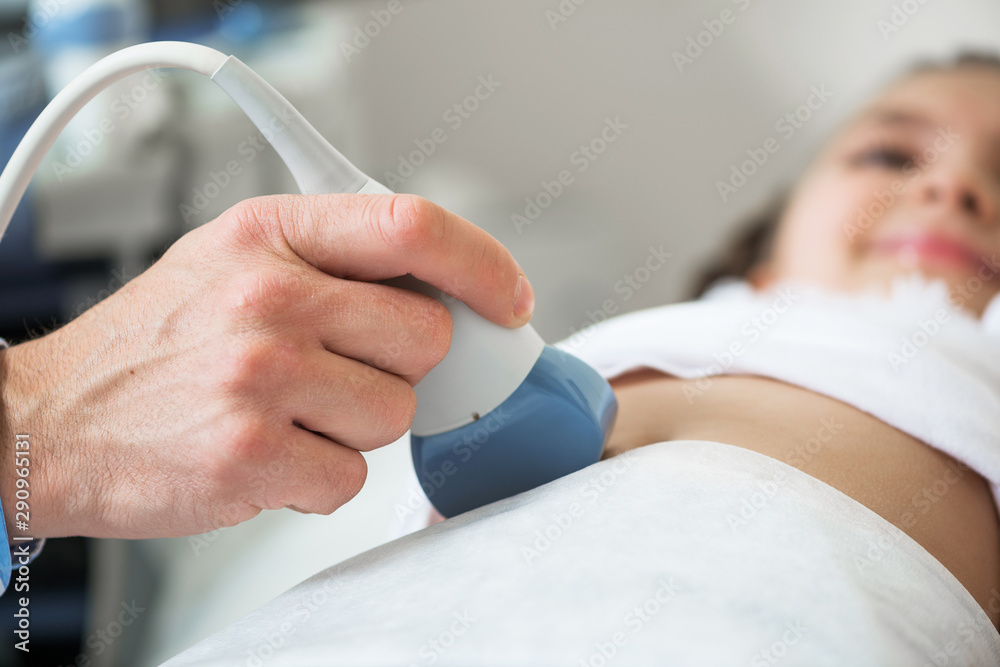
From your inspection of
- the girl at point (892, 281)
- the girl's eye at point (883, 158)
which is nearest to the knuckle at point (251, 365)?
the girl at point (892, 281)

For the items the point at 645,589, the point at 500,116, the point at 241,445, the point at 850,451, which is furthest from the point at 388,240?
the point at 500,116

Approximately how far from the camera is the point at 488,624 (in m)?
0.40

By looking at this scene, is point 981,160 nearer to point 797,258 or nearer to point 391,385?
point 797,258

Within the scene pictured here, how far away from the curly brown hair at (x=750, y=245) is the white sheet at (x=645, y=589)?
111 cm

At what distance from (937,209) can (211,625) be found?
1.19 m

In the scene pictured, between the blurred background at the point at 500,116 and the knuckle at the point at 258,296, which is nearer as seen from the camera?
the knuckle at the point at 258,296

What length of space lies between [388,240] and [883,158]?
109 centimetres

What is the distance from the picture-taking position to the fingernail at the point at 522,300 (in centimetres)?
51

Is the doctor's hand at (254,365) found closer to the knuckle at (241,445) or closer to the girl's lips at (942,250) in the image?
the knuckle at (241,445)

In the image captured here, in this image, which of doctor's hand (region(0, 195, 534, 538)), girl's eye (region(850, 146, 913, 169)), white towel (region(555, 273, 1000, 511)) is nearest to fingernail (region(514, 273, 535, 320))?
doctor's hand (region(0, 195, 534, 538))

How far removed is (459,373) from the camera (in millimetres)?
506

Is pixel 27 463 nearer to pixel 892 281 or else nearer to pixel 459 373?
pixel 459 373

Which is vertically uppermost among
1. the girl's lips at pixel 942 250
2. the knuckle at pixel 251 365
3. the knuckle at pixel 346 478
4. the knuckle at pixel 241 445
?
the girl's lips at pixel 942 250

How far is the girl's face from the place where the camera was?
3.52ft
